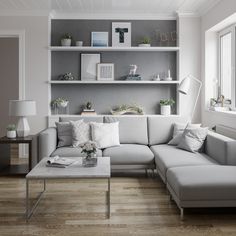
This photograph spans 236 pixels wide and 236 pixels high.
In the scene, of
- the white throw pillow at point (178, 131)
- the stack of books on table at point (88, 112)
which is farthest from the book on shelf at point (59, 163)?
the stack of books on table at point (88, 112)

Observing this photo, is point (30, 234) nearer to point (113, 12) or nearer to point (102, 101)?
point (102, 101)

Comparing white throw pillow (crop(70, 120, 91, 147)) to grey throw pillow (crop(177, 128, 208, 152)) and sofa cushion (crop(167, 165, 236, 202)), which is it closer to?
grey throw pillow (crop(177, 128, 208, 152))

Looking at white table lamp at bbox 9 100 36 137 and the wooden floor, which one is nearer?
the wooden floor

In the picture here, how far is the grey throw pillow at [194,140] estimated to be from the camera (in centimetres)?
463

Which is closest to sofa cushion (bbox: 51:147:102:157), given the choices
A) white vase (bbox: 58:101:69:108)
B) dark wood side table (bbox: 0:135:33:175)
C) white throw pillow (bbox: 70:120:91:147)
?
white throw pillow (bbox: 70:120:91:147)

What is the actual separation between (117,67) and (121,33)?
588mm

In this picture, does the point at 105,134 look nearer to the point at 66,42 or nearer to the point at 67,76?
the point at 67,76

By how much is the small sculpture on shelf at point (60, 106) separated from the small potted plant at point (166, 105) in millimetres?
1642

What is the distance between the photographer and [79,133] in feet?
16.7

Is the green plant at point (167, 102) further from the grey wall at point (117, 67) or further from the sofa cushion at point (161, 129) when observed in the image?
the sofa cushion at point (161, 129)

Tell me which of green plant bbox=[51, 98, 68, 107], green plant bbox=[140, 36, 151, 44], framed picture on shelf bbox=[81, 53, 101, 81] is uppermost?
green plant bbox=[140, 36, 151, 44]

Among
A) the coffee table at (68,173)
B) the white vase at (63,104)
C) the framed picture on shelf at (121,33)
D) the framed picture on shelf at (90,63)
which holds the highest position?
the framed picture on shelf at (121,33)

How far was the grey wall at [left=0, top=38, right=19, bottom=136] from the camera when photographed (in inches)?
328

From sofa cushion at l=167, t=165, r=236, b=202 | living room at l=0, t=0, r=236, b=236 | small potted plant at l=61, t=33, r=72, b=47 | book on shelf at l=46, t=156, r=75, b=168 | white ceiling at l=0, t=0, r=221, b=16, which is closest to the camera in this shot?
sofa cushion at l=167, t=165, r=236, b=202
